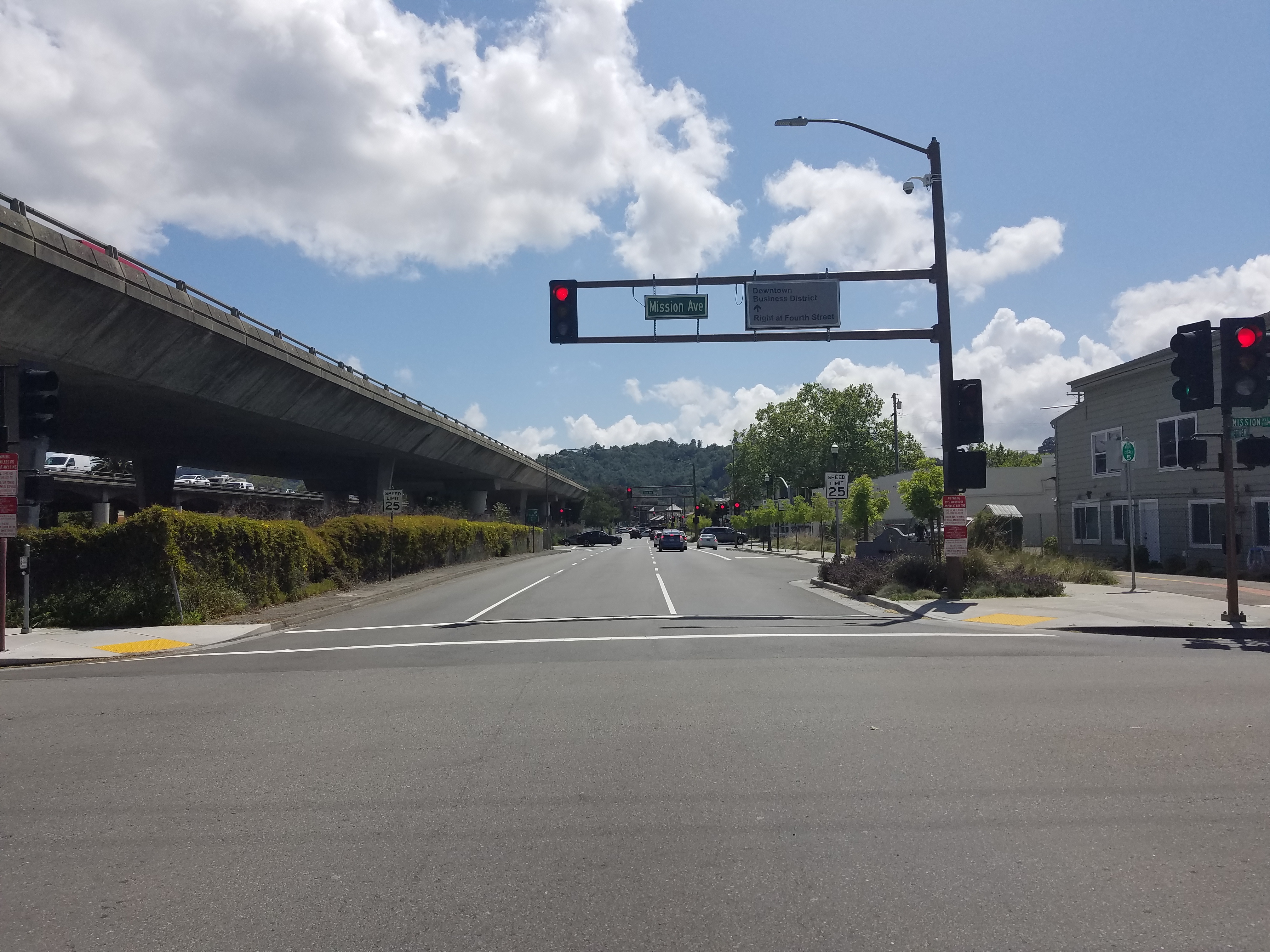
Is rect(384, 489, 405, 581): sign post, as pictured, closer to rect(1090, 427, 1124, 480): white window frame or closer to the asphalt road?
the asphalt road

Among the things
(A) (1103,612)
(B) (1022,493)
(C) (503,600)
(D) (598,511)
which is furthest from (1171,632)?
(D) (598,511)

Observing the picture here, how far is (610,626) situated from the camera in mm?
17344

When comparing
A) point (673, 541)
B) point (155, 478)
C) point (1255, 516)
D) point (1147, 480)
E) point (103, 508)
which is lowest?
point (673, 541)

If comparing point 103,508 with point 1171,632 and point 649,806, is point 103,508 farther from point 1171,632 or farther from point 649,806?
point 649,806

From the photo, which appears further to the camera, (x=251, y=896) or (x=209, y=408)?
(x=209, y=408)

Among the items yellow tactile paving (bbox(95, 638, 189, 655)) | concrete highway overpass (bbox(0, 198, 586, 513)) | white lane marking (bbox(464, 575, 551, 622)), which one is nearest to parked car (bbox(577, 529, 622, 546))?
concrete highway overpass (bbox(0, 198, 586, 513))

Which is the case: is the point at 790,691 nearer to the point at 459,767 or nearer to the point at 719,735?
the point at 719,735

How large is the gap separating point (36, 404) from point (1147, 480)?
31914 mm

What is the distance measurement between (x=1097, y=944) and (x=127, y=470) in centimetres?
7924

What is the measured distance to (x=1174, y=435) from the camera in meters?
31.6

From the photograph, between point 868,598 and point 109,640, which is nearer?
point 109,640

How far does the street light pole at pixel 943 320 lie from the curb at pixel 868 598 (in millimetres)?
1319

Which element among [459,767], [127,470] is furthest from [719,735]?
[127,470]

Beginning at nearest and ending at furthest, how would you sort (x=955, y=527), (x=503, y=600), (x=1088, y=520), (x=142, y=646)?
(x=142, y=646)
(x=955, y=527)
(x=503, y=600)
(x=1088, y=520)
